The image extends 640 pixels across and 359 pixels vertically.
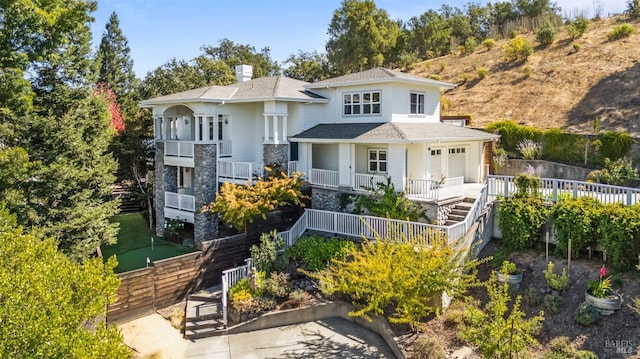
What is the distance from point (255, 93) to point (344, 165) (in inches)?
242

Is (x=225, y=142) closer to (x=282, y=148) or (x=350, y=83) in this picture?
(x=282, y=148)

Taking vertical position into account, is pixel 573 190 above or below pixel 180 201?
above

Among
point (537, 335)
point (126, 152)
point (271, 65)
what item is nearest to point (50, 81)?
point (126, 152)

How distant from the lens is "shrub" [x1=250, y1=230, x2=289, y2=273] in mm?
16297

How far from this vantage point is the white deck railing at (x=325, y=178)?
778 inches

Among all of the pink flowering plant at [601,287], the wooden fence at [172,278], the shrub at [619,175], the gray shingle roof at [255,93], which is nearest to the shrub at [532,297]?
the pink flowering plant at [601,287]

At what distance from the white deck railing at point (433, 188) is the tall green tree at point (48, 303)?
11491 millimetres

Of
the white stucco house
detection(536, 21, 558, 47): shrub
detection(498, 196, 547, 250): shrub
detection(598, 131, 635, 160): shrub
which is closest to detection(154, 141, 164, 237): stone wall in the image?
the white stucco house

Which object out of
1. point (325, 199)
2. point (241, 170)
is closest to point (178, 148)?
point (241, 170)

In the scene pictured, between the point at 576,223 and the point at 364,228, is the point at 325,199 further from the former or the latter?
the point at 576,223

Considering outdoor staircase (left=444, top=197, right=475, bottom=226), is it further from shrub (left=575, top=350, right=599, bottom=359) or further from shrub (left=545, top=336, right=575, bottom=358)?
shrub (left=575, top=350, right=599, bottom=359)

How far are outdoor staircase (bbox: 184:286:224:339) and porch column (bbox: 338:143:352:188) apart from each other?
697 cm

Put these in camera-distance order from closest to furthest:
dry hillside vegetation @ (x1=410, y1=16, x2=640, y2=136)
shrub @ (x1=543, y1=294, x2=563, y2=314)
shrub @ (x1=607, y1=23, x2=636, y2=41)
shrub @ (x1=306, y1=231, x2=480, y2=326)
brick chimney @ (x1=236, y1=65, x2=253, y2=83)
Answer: shrub @ (x1=306, y1=231, x2=480, y2=326) < shrub @ (x1=543, y1=294, x2=563, y2=314) < brick chimney @ (x1=236, y1=65, x2=253, y2=83) < dry hillside vegetation @ (x1=410, y1=16, x2=640, y2=136) < shrub @ (x1=607, y1=23, x2=636, y2=41)

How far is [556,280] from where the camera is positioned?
13.1 metres
